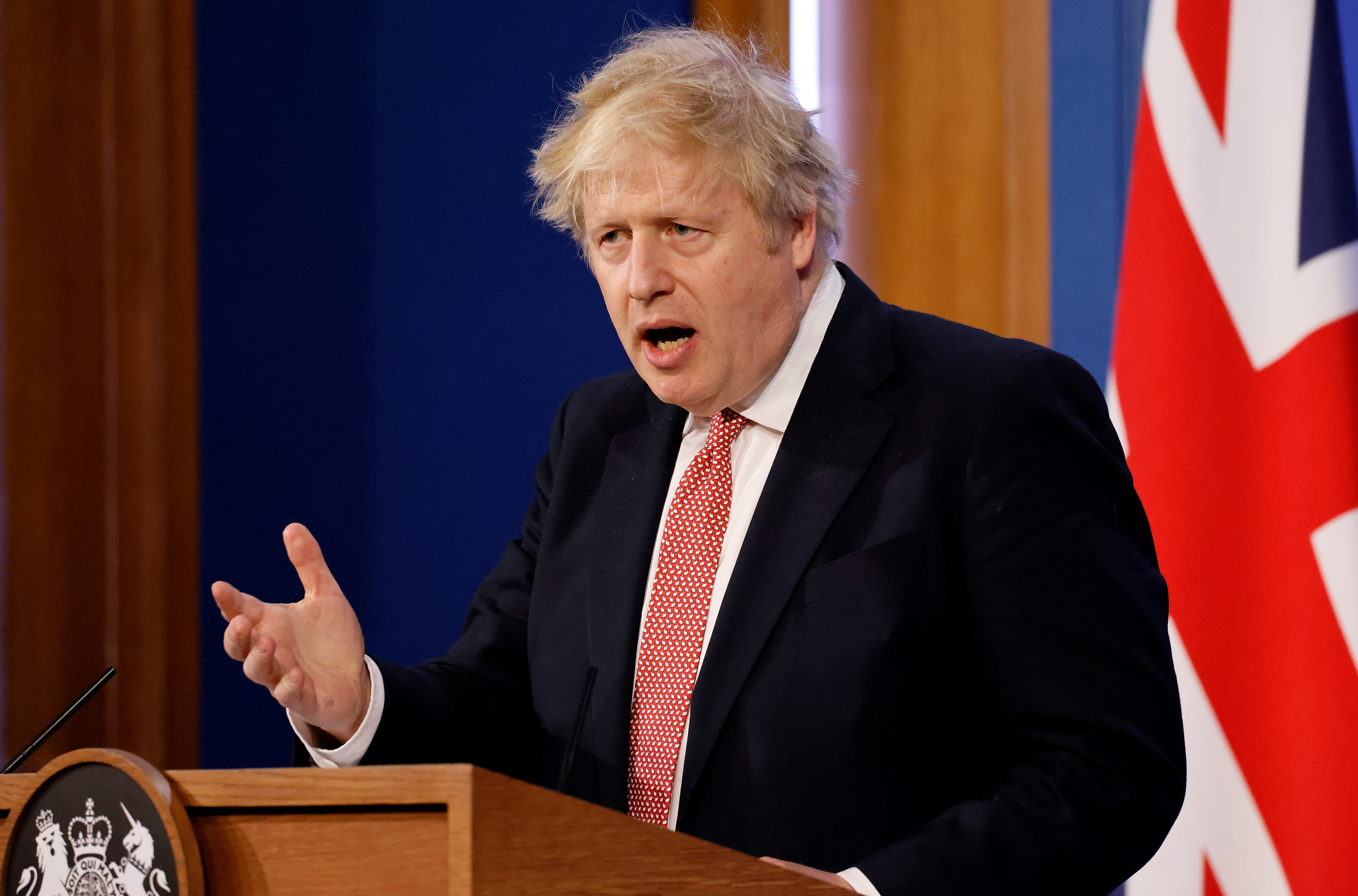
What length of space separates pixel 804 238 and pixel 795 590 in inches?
17.9

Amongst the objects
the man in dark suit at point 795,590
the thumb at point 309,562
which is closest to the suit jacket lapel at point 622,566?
the man in dark suit at point 795,590

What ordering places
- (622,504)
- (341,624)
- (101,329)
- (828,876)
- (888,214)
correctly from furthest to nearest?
(888,214), (101,329), (622,504), (341,624), (828,876)

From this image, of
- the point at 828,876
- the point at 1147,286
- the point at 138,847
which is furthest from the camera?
the point at 1147,286

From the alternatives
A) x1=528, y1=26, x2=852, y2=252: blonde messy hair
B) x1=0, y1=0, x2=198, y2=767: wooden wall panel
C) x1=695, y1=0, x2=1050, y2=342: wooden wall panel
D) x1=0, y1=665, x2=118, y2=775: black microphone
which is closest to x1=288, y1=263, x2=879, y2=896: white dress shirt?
x1=528, y1=26, x2=852, y2=252: blonde messy hair

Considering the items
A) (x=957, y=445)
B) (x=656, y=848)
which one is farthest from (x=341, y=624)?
(x=957, y=445)

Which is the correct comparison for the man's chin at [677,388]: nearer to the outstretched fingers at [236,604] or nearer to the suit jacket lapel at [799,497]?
the suit jacket lapel at [799,497]

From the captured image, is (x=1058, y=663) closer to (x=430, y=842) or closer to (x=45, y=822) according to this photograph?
(x=430, y=842)

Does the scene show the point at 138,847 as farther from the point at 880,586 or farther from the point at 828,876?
the point at 880,586

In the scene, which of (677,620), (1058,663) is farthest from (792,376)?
(1058,663)

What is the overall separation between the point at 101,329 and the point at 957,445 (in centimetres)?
165

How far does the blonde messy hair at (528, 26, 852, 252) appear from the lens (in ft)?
4.94

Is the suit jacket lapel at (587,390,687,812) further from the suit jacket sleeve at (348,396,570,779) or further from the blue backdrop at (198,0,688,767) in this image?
the blue backdrop at (198,0,688,767)

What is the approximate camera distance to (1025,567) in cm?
134

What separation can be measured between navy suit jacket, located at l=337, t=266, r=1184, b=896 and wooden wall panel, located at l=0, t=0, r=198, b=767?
3.52 feet
